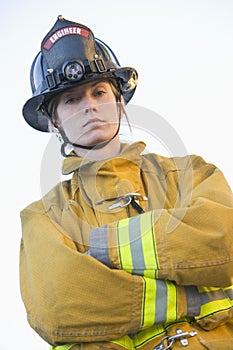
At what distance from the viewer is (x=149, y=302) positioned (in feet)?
6.93

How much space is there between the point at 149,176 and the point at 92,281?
0.81 m

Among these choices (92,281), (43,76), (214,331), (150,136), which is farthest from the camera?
(43,76)

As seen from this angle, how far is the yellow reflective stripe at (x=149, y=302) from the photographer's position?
6.91ft

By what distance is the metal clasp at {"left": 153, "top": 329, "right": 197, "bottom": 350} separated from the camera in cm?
214

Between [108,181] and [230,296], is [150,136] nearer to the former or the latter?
[108,181]

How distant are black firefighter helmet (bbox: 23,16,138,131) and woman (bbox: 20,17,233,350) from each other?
0.79 ft

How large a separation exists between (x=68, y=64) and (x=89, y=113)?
411 mm

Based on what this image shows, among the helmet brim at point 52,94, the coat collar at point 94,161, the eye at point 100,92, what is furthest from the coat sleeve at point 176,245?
the helmet brim at point 52,94

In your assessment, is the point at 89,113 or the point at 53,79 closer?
the point at 89,113

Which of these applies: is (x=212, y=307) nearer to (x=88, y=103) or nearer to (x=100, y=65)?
(x=88, y=103)

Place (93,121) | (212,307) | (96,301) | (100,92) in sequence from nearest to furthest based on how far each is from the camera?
1. (96,301)
2. (212,307)
3. (93,121)
4. (100,92)

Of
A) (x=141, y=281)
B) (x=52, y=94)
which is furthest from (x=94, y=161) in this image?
(x=141, y=281)

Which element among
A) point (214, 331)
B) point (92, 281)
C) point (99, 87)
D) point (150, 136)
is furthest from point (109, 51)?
point (214, 331)

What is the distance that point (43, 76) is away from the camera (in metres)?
3.02
